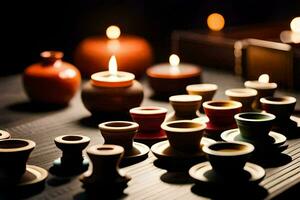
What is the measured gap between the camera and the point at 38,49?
3.54 metres

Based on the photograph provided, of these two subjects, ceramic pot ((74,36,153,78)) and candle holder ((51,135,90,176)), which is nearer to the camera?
candle holder ((51,135,90,176))

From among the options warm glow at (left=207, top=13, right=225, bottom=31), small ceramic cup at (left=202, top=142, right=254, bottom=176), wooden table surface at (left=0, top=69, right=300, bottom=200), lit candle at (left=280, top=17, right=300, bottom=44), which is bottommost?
wooden table surface at (left=0, top=69, right=300, bottom=200)

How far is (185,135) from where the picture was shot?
5.28 feet

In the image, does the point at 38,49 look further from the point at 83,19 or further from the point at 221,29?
the point at 221,29

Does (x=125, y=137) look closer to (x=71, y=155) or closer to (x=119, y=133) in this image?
(x=119, y=133)

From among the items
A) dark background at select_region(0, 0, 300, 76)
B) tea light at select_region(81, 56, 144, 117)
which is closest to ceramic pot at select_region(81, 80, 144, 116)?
tea light at select_region(81, 56, 144, 117)

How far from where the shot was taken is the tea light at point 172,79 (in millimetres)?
2510

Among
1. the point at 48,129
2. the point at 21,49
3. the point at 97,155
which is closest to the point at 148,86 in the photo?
the point at 48,129

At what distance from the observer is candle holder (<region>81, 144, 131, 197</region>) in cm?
142

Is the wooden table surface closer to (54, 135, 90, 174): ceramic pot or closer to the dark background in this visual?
(54, 135, 90, 174): ceramic pot

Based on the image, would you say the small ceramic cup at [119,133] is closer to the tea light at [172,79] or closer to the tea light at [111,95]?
the tea light at [111,95]

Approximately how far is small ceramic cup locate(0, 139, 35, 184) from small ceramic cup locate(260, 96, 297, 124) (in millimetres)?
821

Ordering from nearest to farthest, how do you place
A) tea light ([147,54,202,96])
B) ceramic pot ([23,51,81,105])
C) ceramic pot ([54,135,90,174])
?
ceramic pot ([54,135,90,174])
ceramic pot ([23,51,81,105])
tea light ([147,54,202,96])

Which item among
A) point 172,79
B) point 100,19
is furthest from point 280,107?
point 100,19
